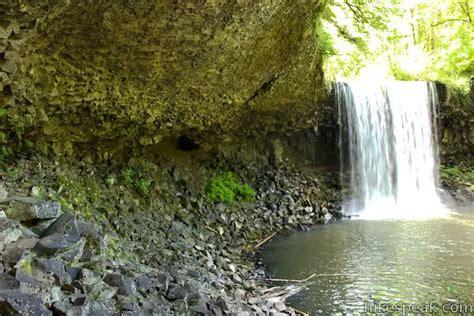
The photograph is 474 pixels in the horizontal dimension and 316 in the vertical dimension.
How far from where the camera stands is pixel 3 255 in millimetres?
3020

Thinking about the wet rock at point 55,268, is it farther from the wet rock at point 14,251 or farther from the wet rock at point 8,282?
the wet rock at point 8,282

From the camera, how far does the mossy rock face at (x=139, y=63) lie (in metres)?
4.45

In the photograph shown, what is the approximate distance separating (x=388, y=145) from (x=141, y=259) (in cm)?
862

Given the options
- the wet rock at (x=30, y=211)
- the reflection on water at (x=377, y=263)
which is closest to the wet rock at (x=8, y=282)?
the wet rock at (x=30, y=211)

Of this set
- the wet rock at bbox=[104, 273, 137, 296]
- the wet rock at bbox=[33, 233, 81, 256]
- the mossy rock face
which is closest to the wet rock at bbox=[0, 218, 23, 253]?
the wet rock at bbox=[33, 233, 81, 256]

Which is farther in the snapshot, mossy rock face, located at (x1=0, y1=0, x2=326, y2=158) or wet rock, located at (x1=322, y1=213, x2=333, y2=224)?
wet rock, located at (x1=322, y1=213, x2=333, y2=224)

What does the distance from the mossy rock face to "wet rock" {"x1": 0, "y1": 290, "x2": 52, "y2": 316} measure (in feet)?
8.08

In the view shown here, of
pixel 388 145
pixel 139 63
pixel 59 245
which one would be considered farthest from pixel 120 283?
pixel 388 145

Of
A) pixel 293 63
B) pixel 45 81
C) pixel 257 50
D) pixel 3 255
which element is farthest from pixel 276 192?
pixel 3 255

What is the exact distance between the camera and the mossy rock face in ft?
14.6

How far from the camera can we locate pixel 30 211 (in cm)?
370

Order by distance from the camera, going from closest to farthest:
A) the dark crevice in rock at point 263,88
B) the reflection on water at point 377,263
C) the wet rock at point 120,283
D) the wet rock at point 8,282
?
1. the wet rock at point 8,282
2. the wet rock at point 120,283
3. the reflection on water at point 377,263
4. the dark crevice in rock at point 263,88

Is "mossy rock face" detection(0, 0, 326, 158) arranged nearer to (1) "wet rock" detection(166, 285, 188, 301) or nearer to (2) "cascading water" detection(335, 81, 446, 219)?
(1) "wet rock" detection(166, 285, 188, 301)

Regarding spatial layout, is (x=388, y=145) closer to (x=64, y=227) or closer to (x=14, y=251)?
(x=64, y=227)
